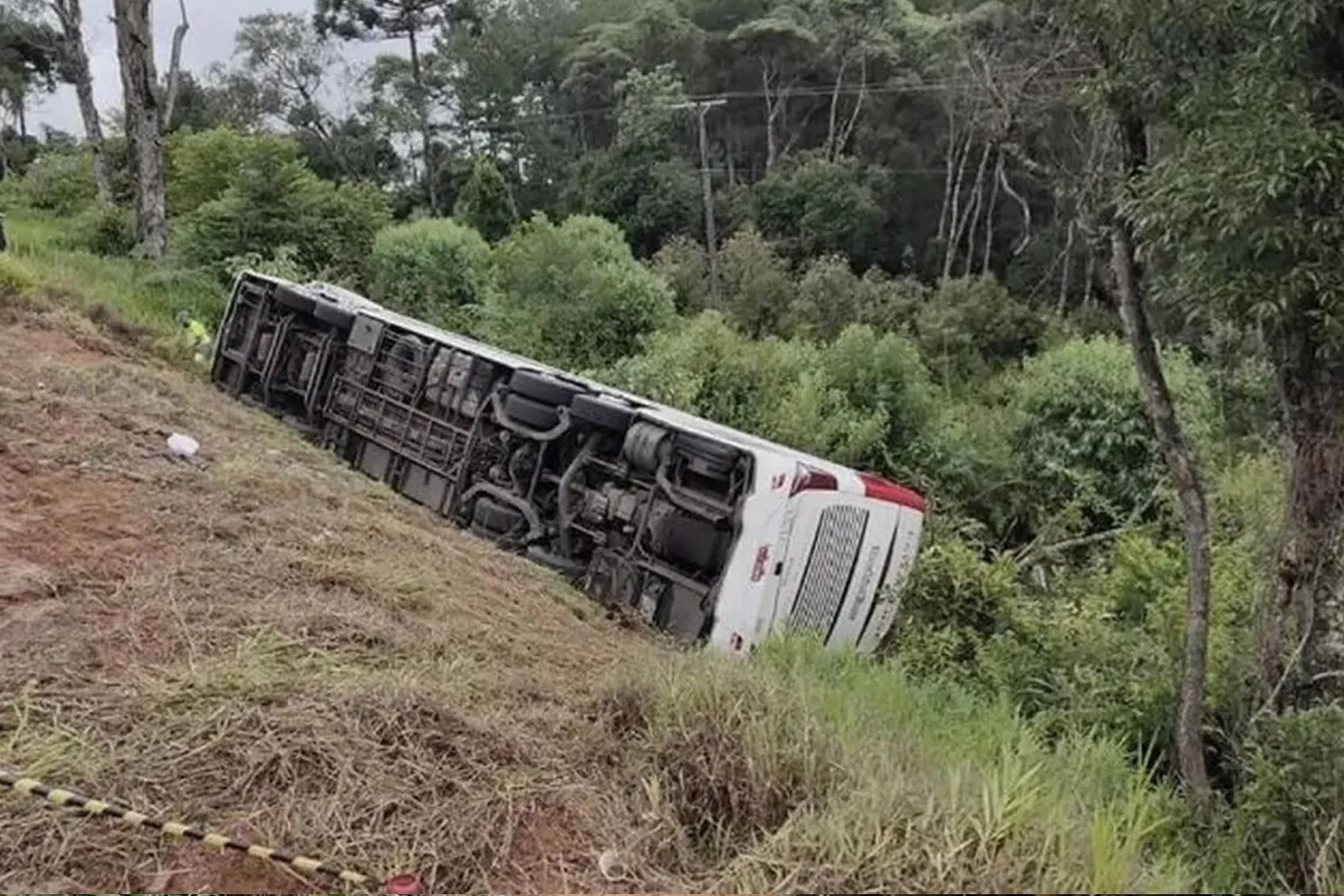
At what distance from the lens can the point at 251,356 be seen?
10336mm

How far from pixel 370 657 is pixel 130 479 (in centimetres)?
271

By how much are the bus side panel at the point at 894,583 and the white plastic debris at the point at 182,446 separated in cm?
400

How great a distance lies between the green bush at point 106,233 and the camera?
18.5 m

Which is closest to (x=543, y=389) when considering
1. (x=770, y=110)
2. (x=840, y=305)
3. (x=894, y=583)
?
(x=894, y=583)

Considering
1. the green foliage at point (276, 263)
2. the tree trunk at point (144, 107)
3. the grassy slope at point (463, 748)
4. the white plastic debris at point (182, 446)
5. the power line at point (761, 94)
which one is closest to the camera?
the grassy slope at point (463, 748)

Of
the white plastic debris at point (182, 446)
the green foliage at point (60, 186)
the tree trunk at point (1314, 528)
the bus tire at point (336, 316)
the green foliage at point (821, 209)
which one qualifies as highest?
the green foliage at point (821, 209)

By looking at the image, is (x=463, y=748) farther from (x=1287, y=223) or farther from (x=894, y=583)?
(x=894, y=583)

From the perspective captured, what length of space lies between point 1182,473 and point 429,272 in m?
14.4

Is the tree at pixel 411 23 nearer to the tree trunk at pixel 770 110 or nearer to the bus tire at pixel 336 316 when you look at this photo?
the tree trunk at pixel 770 110

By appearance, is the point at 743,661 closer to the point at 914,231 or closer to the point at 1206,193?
the point at 1206,193

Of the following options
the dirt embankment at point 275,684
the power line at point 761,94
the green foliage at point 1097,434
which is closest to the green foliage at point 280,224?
the green foliage at point 1097,434

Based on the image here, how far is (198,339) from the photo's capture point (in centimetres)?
1194

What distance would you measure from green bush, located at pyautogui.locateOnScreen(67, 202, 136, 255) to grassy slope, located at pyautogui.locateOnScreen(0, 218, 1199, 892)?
46.9 feet

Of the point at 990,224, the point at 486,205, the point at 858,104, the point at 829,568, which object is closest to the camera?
the point at 829,568
